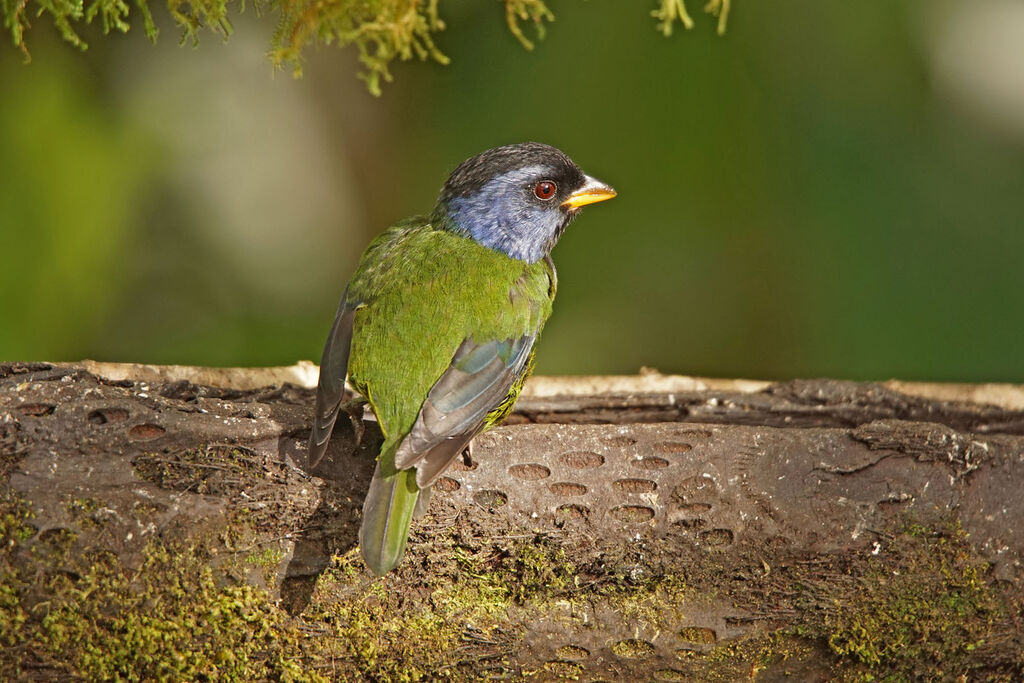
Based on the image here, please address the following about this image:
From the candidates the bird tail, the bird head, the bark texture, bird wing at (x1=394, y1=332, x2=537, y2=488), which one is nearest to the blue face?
the bird head

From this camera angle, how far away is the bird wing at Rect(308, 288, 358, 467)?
241 centimetres

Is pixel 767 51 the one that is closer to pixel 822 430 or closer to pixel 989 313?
pixel 989 313

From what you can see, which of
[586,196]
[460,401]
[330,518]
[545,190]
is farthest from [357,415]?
[586,196]

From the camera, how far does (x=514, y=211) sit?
3410 mm

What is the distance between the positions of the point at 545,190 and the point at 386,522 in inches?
63.2

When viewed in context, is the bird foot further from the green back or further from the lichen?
the lichen

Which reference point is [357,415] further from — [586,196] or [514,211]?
[586,196]

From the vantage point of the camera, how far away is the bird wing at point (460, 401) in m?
2.42

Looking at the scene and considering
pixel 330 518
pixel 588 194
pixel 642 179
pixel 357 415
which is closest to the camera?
pixel 330 518

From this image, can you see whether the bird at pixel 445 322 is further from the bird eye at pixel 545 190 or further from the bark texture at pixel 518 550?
the bark texture at pixel 518 550

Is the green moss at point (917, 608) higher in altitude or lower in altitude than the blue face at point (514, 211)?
lower

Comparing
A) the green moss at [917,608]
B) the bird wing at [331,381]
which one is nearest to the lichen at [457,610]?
the green moss at [917,608]

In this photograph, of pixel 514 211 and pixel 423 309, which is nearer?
pixel 423 309

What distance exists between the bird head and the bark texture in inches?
37.9
